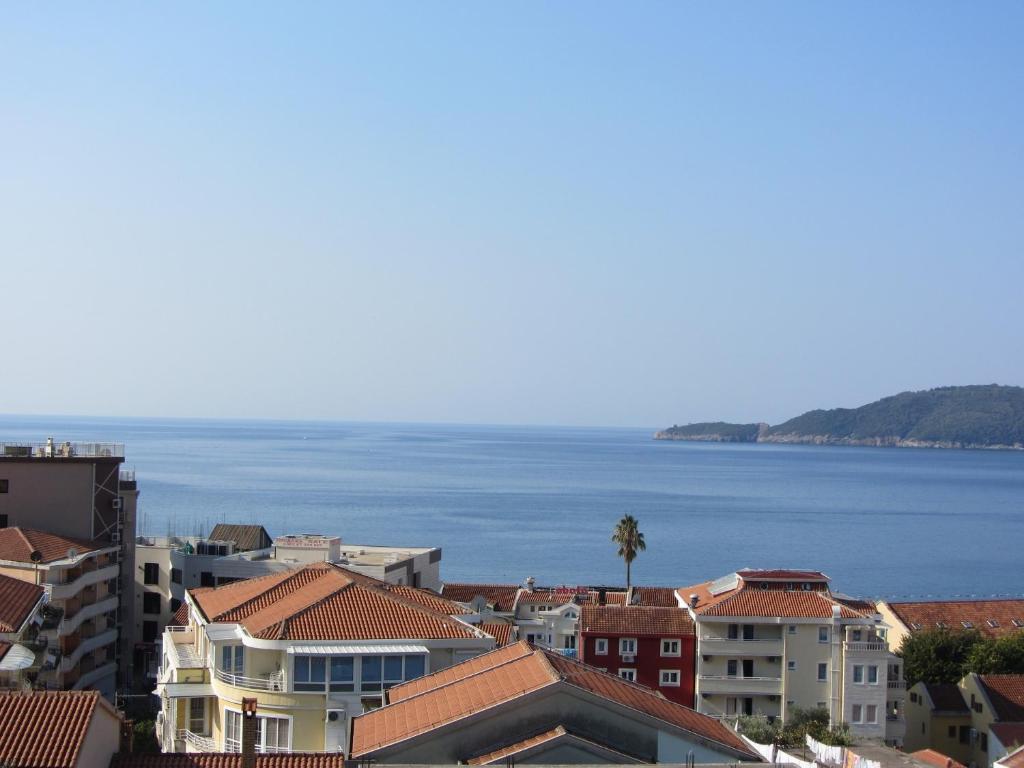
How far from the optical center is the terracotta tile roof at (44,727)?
687 inches

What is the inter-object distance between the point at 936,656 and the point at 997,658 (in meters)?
2.63

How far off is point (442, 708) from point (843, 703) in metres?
30.4

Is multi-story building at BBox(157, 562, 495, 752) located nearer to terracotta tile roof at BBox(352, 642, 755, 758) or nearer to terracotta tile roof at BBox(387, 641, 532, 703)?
terracotta tile roof at BBox(387, 641, 532, 703)

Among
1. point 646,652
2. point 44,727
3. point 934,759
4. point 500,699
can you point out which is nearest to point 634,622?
point 646,652

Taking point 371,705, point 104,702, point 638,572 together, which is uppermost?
point 104,702

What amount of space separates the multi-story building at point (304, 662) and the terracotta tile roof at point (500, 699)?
14.5 feet

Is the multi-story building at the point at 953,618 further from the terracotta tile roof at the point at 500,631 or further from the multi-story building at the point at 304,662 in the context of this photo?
the multi-story building at the point at 304,662

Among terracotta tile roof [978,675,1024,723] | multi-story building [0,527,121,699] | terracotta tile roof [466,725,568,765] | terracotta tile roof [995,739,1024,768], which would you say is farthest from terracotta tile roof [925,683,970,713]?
terracotta tile roof [466,725,568,765]

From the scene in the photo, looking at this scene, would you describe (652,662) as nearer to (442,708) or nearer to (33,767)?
(442,708)

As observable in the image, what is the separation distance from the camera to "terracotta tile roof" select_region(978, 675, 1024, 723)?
162ft

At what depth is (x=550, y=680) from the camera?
1956cm

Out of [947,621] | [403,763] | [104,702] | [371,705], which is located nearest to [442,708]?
[403,763]

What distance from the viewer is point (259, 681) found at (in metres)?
27.8

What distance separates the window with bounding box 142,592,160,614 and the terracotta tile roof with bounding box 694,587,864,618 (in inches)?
1026
